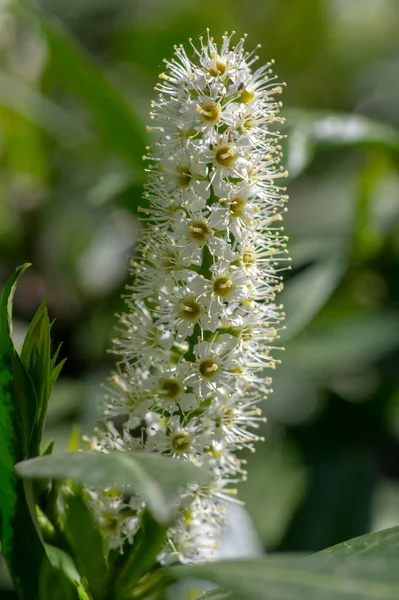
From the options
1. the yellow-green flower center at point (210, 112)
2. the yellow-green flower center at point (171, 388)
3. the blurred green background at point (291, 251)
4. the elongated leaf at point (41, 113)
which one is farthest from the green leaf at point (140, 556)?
the elongated leaf at point (41, 113)

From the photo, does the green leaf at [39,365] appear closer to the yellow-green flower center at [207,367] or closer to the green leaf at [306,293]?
the yellow-green flower center at [207,367]

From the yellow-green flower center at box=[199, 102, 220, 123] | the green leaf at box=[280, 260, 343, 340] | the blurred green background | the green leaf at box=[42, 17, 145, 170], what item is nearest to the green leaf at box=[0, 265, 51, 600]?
the yellow-green flower center at box=[199, 102, 220, 123]

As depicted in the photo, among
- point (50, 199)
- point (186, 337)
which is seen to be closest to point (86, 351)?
point (50, 199)

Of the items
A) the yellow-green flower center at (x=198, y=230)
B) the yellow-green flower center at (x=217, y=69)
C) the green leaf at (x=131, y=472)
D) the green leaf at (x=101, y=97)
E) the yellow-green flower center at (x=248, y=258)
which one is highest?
the green leaf at (x=101, y=97)

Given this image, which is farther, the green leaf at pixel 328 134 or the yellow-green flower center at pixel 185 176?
the green leaf at pixel 328 134

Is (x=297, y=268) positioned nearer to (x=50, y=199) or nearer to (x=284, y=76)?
(x=50, y=199)
